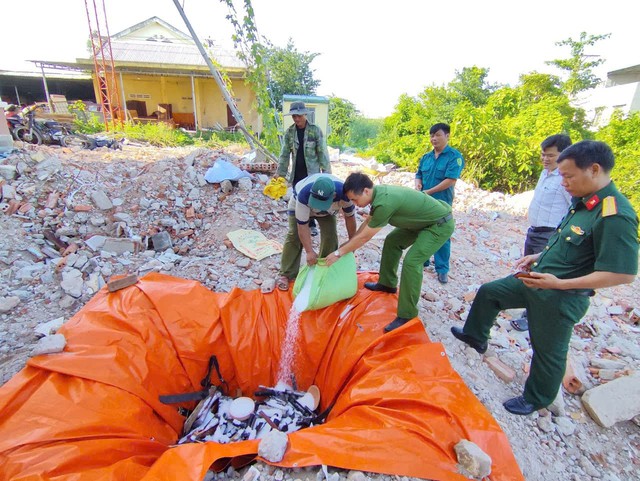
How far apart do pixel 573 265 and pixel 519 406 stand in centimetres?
85

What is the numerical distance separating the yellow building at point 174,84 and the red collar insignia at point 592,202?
1134 cm

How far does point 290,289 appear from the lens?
2.75m

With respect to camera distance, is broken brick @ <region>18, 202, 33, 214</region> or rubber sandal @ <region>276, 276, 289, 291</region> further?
broken brick @ <region>18, 202, 33, 214</region>

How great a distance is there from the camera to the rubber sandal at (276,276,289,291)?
2754 mm

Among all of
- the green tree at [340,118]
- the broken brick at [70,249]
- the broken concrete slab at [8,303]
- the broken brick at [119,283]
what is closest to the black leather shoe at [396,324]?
the broken brick at [119,283]

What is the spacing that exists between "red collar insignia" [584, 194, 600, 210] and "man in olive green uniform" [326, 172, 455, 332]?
31.0 inches

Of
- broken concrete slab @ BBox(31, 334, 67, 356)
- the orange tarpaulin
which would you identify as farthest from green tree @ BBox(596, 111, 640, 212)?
broken concrete slab @ BBox(31, 334, 67, 356)

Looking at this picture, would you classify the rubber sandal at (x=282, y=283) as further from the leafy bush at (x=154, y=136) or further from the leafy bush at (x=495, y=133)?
the leafy bush at (x=154, y=136)

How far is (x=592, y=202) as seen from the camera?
145 centimetres

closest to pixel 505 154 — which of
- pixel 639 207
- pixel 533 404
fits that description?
pixel 639 207

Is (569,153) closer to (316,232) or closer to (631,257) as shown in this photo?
(631,257)

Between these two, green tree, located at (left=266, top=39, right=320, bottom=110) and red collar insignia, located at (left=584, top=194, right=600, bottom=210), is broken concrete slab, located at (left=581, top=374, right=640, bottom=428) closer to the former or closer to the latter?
red collar insignia, located at (left=584, top=194, right=600, bottom=210)

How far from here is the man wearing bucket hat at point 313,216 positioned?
205 centimetres

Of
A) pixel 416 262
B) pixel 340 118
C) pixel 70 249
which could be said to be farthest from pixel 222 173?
pixel 340 118
